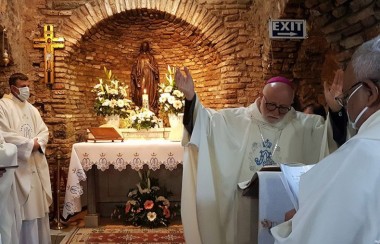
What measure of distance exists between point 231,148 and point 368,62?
1.92 m

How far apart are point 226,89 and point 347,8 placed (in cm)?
343

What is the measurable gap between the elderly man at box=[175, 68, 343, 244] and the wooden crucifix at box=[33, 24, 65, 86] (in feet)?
14.1

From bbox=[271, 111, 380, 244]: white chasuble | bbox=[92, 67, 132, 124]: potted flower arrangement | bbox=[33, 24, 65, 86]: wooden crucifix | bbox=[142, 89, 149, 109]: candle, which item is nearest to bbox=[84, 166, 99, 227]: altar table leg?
bbox=[92, 67, 132, 124]: potted flower arrangement

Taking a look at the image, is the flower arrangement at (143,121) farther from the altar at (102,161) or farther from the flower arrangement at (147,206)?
the flower arrangement at (147,206)

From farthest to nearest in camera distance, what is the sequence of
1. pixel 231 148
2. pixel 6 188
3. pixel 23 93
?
pixel 23 93
pixel 6 188
pixel 231 148

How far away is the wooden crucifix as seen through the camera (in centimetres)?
658

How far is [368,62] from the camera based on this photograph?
1266 mm

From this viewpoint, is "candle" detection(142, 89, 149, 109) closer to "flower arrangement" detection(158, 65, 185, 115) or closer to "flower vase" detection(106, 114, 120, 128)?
"flower vase" detection(106, 114, 120, 128)

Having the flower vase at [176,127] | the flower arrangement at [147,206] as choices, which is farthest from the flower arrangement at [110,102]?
the flower arrangement at [147,206]

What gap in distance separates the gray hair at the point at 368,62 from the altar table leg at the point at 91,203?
4.83 m

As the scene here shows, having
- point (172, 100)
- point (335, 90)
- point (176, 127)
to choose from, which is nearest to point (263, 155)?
point (335, 90)

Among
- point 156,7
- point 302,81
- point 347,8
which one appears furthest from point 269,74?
point 347,8

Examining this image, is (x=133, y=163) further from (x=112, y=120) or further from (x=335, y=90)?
(x=335, y=90)

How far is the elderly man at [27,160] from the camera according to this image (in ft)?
14.2
